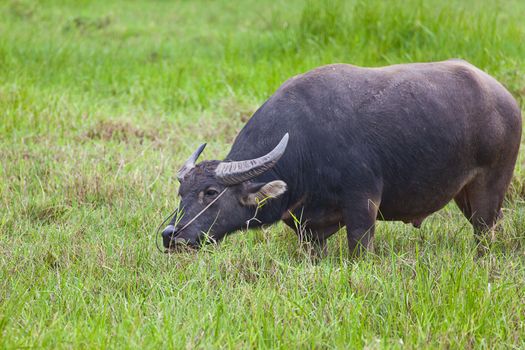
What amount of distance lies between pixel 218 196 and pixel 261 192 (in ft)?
0.76

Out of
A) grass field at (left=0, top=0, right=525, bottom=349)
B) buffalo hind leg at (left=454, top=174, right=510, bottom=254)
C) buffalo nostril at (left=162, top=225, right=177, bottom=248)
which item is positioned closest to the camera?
grass field at (left=0, top=0, right=525, bottom=349)

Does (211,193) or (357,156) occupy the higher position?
(357,156)

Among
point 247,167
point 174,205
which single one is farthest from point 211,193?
point 174,205

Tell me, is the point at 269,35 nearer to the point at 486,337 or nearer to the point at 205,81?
the point at 205,81

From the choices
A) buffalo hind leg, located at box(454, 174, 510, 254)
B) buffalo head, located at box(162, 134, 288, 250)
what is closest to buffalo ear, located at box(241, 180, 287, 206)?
buffalo head, located at box(162, 134, 288, 250)

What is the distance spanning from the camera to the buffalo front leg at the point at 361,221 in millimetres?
4359

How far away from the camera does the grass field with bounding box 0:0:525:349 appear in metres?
3.29

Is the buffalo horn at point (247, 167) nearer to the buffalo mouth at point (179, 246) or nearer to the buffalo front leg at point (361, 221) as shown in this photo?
the buffalo mouth at point (179, 246)

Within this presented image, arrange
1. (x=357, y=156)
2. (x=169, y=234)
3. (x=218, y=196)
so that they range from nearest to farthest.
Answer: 1. (x=169, y=234)
2. (x=218, y=196)
3. (x=357, y=156)

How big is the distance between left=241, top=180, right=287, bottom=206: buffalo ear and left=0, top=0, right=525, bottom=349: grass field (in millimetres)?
276

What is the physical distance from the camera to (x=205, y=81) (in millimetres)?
8227

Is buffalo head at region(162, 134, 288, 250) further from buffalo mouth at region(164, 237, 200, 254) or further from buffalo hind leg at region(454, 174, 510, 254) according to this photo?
buffalo hind leg at region(454, 174, 510, 254)

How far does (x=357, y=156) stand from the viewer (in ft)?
14.4

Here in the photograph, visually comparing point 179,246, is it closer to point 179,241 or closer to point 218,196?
point 179,241
